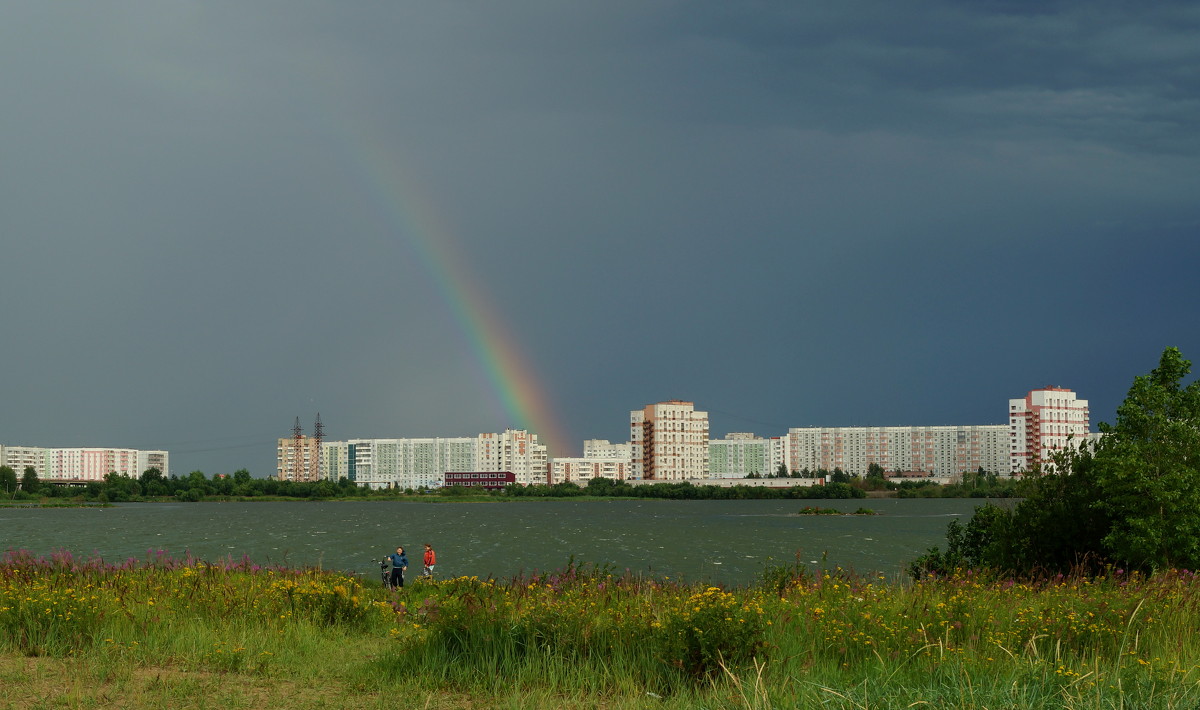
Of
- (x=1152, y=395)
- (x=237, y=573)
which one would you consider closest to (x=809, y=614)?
(x=237, y=573)

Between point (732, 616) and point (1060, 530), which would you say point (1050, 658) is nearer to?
point (732, 616)

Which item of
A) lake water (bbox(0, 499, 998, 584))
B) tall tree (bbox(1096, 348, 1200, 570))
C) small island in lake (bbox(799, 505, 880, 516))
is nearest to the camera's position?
tall tree (bbox(1096, 348, 1200, 570))

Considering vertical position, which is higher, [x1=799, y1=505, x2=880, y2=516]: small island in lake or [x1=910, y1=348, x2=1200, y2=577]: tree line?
[x1=910, y1=348, x2=1200, y2=577]: tree line

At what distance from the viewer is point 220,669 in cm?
1099

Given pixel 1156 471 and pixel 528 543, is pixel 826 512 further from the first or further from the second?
pixel 1156 471

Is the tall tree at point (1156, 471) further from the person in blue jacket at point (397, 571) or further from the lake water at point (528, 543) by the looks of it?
the lake water at point (528, 543)

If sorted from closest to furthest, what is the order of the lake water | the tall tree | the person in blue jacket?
the tall tree, the person in blue jacket, the lake water

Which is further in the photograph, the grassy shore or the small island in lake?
the small island in lake

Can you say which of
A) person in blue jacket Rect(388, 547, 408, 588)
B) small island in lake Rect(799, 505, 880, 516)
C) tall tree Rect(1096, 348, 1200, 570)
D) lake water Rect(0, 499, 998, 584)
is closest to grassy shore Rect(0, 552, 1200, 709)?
tall tree Rect(1096, 348, 1200, 570)

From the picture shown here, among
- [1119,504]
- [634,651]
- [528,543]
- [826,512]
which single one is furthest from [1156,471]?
[826,512]

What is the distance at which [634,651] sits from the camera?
10477 mm

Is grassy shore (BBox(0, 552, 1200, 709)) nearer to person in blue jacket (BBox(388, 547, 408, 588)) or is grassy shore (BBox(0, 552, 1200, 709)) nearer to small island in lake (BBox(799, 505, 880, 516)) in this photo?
person in blue jacket (BBox(388, 547, 408, 588))

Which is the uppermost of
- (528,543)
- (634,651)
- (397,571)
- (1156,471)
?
(1156,471)

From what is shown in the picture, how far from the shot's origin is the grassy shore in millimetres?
7789
